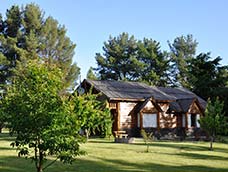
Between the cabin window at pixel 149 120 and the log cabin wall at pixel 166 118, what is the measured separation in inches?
53.2

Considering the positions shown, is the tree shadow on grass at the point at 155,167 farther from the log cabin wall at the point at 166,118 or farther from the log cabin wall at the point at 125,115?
the log cabin wall at the point at 166,118

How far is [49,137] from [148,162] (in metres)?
8.30

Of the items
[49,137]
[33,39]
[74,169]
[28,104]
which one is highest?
[33,39]

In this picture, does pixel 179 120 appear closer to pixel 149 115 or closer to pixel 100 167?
pixel 149 115

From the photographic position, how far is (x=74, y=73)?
191ft

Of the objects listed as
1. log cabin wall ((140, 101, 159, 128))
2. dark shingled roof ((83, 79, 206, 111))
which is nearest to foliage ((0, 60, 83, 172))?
dark shingled roof ((83, 79, 206, 111))

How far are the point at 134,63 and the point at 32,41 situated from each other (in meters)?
21.4

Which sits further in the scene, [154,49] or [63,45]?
[154,49]

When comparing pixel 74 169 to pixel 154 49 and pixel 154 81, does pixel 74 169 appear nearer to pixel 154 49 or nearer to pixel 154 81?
pixel 154 81

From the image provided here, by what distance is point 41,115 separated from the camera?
9.62 m

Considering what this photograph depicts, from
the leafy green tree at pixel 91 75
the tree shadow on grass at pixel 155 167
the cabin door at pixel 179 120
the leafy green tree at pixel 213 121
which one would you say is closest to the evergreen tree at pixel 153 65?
the leafy green tree at pixel 91 75

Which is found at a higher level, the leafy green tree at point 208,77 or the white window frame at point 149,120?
the leafy green tree at point 208,77

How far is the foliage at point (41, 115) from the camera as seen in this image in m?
9.62

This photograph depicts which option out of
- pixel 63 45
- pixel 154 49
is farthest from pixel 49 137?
pixel 154 49
